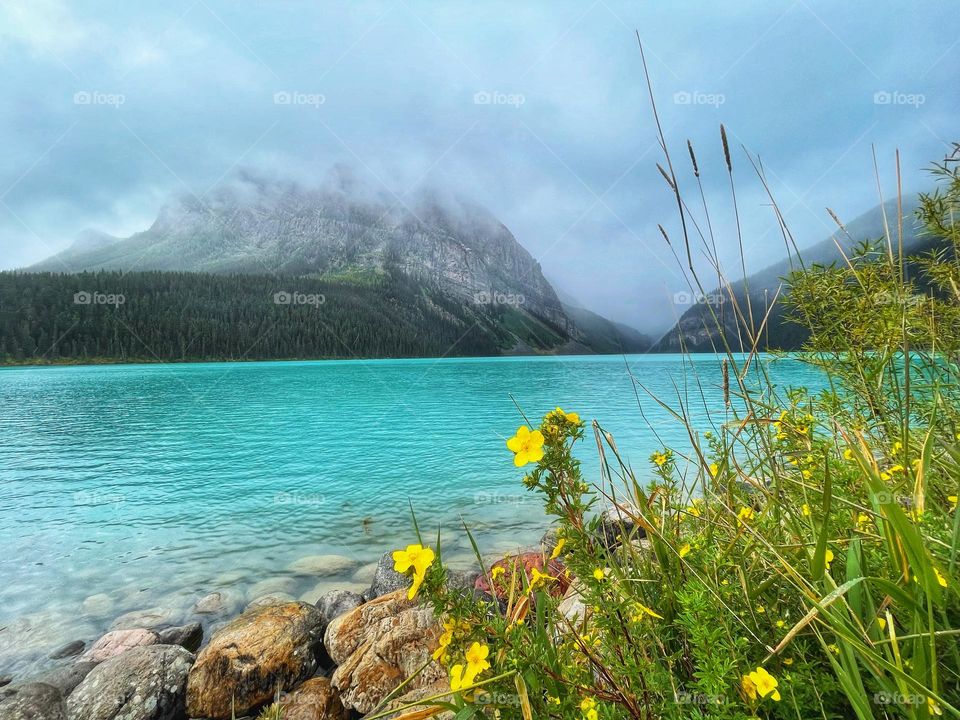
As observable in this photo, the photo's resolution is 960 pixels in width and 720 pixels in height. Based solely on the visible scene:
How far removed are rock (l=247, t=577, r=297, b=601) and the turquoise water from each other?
0.04 m

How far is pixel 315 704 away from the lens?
4.30 metres

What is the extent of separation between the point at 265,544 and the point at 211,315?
395 ft

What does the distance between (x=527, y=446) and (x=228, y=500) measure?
14.9 m

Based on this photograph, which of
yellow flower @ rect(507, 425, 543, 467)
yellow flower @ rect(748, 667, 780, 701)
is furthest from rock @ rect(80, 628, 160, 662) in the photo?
yellow flower @ rect(748, 667, 780, 701)

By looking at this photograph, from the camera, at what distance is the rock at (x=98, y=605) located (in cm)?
745

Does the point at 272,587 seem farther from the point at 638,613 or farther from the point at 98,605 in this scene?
the point at 638,613

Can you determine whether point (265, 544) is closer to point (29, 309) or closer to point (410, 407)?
point (410, 407)

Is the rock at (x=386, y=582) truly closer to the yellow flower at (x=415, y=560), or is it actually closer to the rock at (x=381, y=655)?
the rock at (x=381, y=655)

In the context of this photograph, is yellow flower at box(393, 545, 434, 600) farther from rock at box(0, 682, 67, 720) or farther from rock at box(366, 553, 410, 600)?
rock at box(366, 553, 410, 600)

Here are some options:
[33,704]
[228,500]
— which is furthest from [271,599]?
[228,500]

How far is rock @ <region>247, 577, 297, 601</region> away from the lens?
309 inches

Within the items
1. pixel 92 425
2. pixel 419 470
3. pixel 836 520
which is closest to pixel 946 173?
pixel 836 520

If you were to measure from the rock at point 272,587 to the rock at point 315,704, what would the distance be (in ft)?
12.5

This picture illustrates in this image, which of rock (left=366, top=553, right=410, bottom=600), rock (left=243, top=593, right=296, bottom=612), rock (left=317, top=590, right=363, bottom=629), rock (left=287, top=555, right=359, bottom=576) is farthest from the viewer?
rock (left=287, top=555, right=359, bottom=576)
